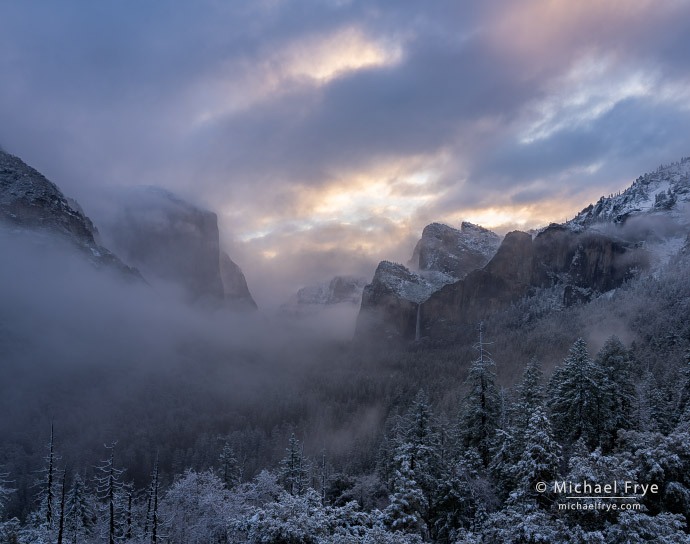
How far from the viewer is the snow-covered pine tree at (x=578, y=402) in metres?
37.0

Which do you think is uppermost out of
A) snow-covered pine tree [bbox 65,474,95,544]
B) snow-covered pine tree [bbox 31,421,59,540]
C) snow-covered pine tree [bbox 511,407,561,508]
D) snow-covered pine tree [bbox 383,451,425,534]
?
snow-covered pine tree [bbox 511,407,561,508]

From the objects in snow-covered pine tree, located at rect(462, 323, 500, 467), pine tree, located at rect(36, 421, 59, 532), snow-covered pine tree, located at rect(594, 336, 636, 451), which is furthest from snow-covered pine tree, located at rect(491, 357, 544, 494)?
pine tree, located at rect(36, 421, 59, 532)

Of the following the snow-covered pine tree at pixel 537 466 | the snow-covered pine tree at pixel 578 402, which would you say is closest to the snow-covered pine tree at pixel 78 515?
the snow-covered pine tree at pixel 537 466

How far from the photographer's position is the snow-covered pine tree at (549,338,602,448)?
37031 mm

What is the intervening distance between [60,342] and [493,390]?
666ft

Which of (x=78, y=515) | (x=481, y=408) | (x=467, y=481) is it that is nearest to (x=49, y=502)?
(x=78, y=515)

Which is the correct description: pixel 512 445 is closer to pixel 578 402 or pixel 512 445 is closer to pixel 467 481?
pixel 467 481

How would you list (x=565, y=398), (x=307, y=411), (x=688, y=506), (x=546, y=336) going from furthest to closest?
(x=546, y=336) < (x=307, y=411) < (x=565, y=398) < (x=688, y=506)

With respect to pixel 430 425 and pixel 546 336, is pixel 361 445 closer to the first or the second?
pixel 430 425

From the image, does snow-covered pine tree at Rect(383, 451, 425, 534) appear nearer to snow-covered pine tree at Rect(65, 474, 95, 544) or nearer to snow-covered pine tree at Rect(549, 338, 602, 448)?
snow-covered pine tree at Rect(549, 338, 602, 448)

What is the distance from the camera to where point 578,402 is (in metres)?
37.4

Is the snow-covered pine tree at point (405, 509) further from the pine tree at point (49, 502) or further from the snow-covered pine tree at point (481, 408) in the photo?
the pine tree at point (49, 502)

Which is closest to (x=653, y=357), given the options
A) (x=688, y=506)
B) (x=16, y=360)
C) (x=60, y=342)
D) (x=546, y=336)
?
(x=546, y=336)

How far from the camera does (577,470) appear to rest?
2019cm
